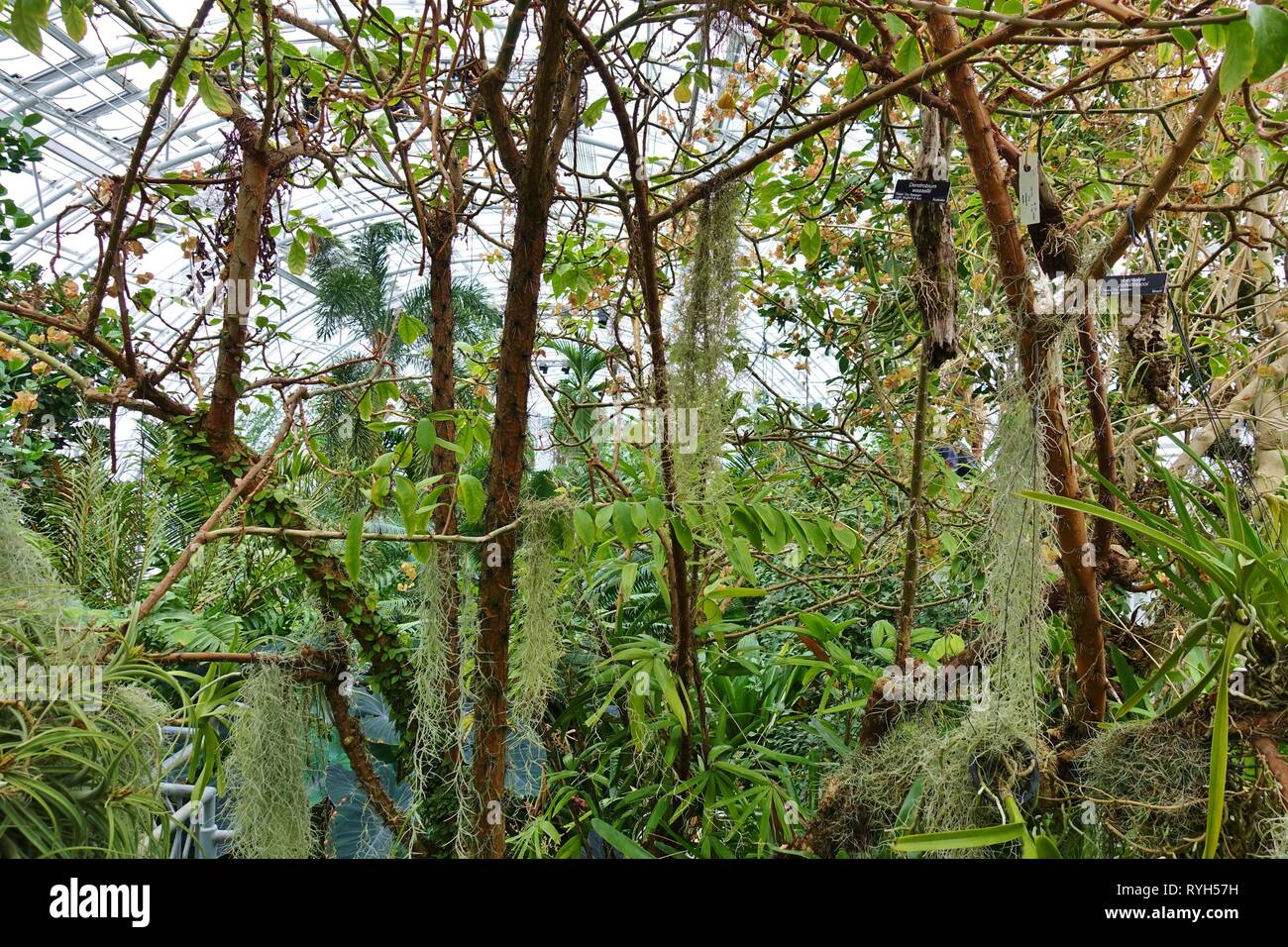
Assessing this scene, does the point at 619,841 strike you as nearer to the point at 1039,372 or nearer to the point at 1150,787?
the point at 1150,787

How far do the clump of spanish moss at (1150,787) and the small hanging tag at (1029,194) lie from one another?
718mm

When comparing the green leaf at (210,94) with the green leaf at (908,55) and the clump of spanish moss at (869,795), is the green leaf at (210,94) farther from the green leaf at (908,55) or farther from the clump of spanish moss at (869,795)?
the clump of spanish moss at (869,795)

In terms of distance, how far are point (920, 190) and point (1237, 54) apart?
1.44ft

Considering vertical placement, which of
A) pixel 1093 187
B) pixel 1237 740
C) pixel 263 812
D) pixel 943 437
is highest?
pixel 1093 187

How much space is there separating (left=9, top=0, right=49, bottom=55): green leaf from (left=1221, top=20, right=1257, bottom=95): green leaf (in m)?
1.33

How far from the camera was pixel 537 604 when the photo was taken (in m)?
1.36

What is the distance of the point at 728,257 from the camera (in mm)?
1385

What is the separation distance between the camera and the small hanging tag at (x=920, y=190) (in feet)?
3.95

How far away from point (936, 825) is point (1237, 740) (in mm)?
408

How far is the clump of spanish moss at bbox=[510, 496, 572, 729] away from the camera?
1300mm
